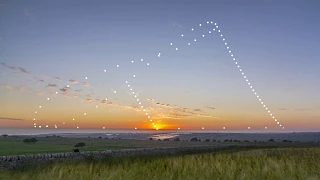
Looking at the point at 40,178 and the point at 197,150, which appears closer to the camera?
the point at 40,178

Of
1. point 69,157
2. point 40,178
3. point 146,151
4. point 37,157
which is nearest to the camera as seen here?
point 40,178

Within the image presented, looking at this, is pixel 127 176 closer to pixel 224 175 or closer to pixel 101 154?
pixel 224 175

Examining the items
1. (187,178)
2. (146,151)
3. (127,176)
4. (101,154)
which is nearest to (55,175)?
(127,176)

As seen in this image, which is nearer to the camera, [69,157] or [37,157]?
[37,157]

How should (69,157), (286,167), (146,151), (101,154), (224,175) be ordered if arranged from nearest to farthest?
(224,175) < (286,167) < (69,157) < (101,154) < (146,151)

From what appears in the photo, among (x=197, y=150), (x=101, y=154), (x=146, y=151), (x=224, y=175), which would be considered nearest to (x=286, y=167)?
(x=224, y=175)

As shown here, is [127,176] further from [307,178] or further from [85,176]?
Answer: [307,178]

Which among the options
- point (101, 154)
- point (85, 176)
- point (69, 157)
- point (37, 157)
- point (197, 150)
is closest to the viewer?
point (85, 176)

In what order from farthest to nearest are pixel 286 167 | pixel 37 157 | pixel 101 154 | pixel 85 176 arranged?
pixel 101 154, pixel 37 157, pixel 286 167, pixel 85 176

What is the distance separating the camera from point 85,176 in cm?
682

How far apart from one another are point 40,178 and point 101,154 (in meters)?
17.3

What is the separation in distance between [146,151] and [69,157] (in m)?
8.43

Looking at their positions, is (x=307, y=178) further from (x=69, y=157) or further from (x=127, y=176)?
(x=69, y=157)

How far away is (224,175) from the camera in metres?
7.30
